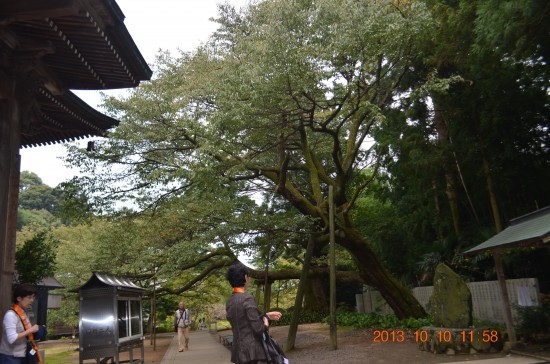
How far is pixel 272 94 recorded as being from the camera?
10562 millimetres

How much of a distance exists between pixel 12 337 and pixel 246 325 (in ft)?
7.47

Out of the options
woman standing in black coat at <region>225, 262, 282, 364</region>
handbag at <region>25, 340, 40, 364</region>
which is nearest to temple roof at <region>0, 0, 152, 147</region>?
handbag at <region>25, 340, 40, 364</region>

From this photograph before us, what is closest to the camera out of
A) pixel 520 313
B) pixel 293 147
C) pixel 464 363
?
pixel 464 363

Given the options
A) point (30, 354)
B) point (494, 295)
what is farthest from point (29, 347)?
point (494, 295)

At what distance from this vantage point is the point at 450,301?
9.99 meters

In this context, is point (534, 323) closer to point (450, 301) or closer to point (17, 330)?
point (450, 301)

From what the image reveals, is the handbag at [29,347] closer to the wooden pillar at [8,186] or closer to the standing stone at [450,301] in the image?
the wooden pillar at [8,186]

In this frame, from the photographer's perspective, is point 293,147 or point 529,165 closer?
point 529,165

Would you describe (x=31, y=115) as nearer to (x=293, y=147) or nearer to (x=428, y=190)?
(x=293, y=147)

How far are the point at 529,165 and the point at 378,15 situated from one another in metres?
6.94

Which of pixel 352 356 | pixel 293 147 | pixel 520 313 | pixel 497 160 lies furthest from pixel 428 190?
pixel 352 356

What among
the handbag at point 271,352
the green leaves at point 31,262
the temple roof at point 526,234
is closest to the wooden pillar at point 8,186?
the handbag at point 271,352

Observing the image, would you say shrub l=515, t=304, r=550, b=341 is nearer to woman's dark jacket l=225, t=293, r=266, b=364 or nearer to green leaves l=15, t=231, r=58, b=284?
woman's dark jacket l=225, t=293, r=266, b=364

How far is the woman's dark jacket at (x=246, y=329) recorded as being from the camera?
145 inches
